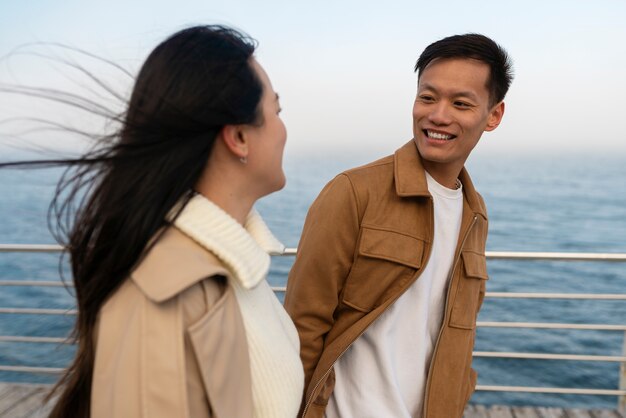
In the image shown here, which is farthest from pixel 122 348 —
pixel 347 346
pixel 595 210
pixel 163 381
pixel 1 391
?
pixel 595 210

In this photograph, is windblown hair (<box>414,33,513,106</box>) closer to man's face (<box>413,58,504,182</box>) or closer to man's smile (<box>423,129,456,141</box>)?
man's face (<box>413,58,504,182</box>)

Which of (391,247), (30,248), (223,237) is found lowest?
(30,248)

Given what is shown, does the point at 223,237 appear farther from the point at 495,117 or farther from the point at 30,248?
the point at 30,248

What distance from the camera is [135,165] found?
77 cm

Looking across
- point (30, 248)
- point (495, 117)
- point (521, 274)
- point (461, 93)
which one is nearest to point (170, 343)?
point (461, 93)

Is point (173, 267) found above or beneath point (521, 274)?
above

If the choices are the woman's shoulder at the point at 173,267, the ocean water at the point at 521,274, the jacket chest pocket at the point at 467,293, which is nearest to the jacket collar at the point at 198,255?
the woman's shoulder at the point at 173,267

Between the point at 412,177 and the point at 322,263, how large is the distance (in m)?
0.37

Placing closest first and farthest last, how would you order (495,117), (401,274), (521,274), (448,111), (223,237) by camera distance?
(223,237), (401,274), (448,111), (495,117), (521,274)

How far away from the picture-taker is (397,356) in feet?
4.90

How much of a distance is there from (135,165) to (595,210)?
160ft

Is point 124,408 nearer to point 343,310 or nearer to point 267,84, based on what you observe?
point 267,84

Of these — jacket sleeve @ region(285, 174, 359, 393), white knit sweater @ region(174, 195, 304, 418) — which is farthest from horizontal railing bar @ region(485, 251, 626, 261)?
white knit sweater @ region(174, 195, 304, 418)

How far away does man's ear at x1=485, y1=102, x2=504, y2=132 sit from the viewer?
5.74ft
